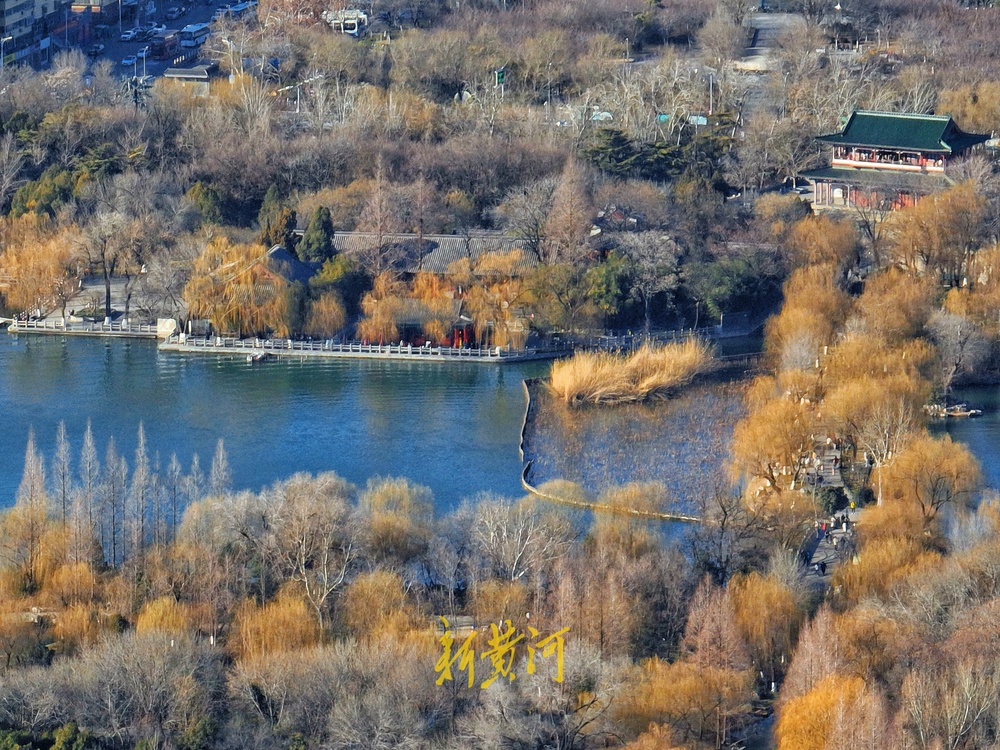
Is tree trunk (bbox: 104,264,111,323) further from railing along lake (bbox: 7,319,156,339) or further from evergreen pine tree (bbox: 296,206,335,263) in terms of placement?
evergreen pine tree (bbox: 296,206,335,263)

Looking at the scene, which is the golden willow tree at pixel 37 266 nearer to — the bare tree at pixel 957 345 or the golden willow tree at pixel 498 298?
the golden willow tree at pixel 498 298

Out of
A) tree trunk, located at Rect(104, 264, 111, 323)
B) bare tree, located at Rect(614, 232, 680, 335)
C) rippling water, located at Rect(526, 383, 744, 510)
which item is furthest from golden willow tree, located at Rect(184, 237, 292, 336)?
bare tree, located at Rect(614, 232, 680, 335)

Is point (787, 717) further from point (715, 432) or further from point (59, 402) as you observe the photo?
point (59, 402)

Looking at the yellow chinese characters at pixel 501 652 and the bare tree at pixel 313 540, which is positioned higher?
the bare tree at pixel 313 540

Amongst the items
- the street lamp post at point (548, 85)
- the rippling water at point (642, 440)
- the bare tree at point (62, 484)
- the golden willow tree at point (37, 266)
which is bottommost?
the rippling water at point (642, 440)

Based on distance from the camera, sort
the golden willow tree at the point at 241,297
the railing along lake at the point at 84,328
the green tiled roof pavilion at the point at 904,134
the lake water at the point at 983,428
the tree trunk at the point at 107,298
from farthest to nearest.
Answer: the green tiled roof pavilion at the point at 904,134 < the tree trunk at the point at 107,298 < the railing along lake at the point at 84,328 < the golden willow tree at the point at 241,297 < the lake water at the point at 983,428

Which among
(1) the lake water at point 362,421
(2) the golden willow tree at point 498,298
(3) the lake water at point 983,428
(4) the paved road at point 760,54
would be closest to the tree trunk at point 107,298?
(1) the lake water at point 362,421
